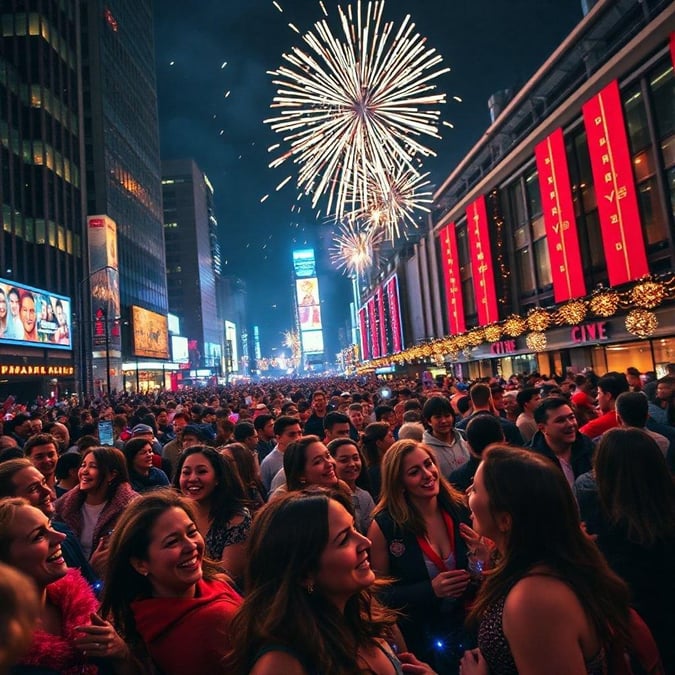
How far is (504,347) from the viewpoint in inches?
1203

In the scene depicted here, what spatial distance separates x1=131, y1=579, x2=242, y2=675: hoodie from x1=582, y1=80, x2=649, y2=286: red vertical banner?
19.6 meters

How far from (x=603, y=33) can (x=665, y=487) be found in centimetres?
2668

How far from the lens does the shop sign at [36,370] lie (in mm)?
39094

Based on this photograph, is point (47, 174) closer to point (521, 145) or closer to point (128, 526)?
point (521, 145)

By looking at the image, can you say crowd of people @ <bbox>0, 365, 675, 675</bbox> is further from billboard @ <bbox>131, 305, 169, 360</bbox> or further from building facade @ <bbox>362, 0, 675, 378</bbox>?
billboard @ <bbox>131, 305, 169, 360</bbox>

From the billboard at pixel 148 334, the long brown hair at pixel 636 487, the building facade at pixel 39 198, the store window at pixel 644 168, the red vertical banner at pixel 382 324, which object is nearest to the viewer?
the long brown hair at pixel 636 487

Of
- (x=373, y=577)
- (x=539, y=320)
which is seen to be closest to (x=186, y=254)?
(x=539, y=320)

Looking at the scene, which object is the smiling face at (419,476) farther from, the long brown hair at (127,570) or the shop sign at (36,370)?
the shop sign at (36,370)

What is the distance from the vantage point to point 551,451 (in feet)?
17.5

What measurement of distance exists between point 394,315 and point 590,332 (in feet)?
129

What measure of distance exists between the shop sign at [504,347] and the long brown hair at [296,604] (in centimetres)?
2892

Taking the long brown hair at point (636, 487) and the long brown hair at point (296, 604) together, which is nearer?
the long brown hair at point (296, 604)

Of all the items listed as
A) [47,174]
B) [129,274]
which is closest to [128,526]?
[47,174]

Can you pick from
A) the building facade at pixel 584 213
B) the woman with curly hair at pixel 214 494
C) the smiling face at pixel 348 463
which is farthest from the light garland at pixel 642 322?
the woman with curly hair at pixel 214 494
